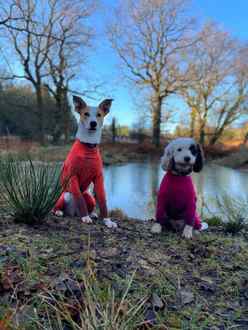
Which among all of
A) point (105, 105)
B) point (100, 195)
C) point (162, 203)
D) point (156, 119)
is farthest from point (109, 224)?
point (156, 119)

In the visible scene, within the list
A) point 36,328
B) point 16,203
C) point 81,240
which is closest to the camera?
point 36,328

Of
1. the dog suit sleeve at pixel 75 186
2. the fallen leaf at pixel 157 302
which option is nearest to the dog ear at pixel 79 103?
the dog suit sleeve at pixel 75 186

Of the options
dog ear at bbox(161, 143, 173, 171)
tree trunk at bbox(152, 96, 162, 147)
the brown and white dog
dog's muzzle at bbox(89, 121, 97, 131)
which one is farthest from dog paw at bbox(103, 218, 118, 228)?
tree trunk at bbox(152, 96, 162, 147)

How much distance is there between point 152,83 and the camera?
1755 cm

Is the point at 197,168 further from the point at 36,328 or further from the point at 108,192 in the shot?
the point at 108,192

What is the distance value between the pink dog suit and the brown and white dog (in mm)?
441

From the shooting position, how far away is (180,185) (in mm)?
2285

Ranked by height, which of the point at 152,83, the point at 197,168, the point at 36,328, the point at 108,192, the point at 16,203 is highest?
the point at 152,83

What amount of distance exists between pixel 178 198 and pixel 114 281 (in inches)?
42.2

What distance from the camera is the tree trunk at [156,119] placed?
17359 mm

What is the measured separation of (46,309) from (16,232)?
0.83 m

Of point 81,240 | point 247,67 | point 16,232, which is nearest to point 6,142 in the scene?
point 16,232

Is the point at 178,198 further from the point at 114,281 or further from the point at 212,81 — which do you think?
the point at 212,81

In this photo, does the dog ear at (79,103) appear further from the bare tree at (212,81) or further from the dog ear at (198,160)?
the bare tree at (212,81)
